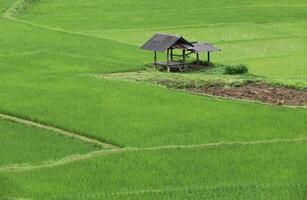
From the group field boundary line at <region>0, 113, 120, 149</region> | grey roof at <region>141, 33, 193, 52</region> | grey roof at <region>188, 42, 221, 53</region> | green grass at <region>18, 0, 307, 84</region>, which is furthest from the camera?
green grass at <region>18, 0, 307, 84</region>

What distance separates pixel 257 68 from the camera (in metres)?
25.2

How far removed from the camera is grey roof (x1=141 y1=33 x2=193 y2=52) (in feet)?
78.0

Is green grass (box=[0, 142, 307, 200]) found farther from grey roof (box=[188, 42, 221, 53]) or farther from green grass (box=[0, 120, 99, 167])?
grey roof (box=[188, 42, 221, 53])

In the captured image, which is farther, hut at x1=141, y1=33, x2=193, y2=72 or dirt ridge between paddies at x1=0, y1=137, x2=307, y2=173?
hut at x1=141, y1=33, x2=193, y2=72

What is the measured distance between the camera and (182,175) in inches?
478

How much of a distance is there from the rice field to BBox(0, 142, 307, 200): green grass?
2cm

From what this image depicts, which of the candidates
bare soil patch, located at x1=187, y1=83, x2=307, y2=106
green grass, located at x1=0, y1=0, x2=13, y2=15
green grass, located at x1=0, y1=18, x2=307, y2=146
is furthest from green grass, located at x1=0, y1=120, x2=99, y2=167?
green grass, located at x1=0, y1=0, x2=13, y2=15

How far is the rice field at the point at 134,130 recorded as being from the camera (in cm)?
1166

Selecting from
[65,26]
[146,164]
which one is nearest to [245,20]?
[65,26]

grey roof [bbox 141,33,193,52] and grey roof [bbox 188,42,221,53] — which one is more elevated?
grey roof [bbox 141,33,193,52]

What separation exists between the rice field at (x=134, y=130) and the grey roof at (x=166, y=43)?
2.78ft

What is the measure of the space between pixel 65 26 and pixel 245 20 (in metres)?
9.46

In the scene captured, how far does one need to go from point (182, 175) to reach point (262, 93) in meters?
7.81

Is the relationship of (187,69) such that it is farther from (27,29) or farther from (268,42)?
(27,29)
